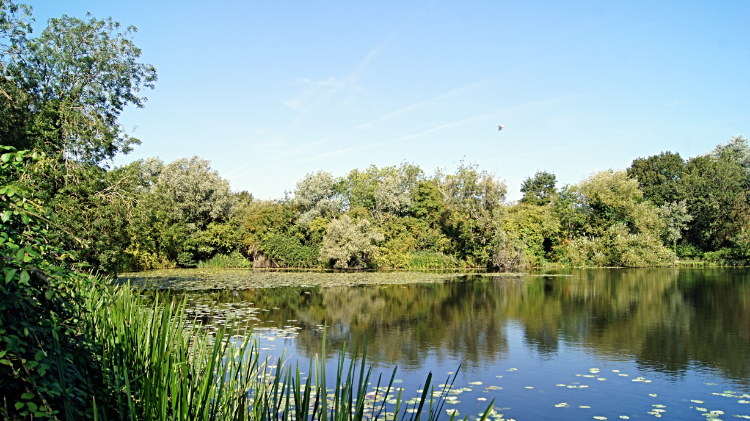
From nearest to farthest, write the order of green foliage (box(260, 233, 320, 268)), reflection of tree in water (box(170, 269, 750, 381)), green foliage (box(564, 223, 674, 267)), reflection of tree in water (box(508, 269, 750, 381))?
reflection of tree in water (box(508, 269, 750, 381)) < reflection of tree in water (box(170, 269, 750, 381)) < green foliage (box(564, 223, 674, 267)) < green foliage (box(260, 233, 320, 268))

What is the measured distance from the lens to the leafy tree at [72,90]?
15555mm

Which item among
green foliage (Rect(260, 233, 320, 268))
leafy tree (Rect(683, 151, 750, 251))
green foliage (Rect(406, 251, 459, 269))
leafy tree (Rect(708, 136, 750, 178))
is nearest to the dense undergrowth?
green foliage (Rect(406, 251, 459, 269))

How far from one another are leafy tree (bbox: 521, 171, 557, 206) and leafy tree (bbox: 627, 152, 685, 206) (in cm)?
745

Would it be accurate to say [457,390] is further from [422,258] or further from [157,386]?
[422,258]

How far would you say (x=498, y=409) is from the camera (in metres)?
5.77

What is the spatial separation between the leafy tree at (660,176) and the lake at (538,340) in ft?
90.6

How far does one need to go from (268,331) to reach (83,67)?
13.4m

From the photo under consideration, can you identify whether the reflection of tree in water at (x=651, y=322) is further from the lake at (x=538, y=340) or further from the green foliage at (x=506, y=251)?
the green foliage at (x=506, y=251)

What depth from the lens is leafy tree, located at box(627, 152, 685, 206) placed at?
4369 centimetres

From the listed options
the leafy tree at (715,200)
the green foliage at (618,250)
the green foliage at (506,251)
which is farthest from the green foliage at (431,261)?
the leafy tree at (715,200)

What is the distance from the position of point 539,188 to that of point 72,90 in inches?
1702

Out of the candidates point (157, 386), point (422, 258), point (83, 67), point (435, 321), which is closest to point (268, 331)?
point (435, 321)

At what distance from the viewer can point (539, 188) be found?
49.8m

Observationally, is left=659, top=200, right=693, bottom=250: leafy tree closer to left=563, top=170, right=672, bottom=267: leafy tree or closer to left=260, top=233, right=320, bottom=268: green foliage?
left=563, top=170, right=672, bottom=267: leafy tree
